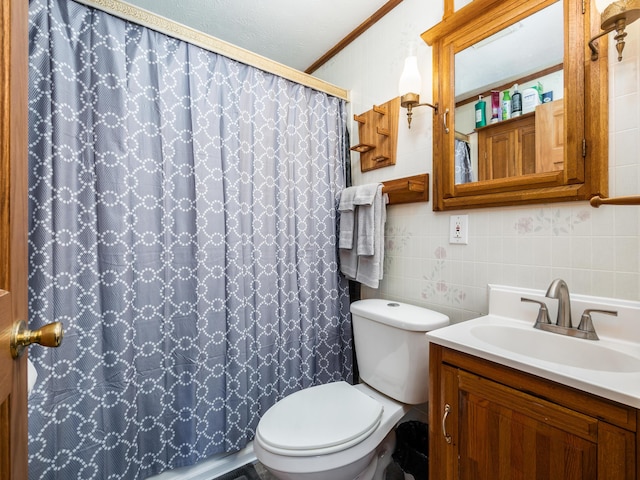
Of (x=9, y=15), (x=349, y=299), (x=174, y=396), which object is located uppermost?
(x=9, y=15)

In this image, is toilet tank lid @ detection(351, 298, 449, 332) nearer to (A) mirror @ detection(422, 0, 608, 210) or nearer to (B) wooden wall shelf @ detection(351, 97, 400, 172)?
(A) mirror @ detection(422, 0, 608, 210)

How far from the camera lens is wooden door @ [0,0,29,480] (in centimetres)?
44

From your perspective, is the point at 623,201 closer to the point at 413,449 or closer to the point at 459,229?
the point at 459,229

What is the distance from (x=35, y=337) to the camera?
483 mm

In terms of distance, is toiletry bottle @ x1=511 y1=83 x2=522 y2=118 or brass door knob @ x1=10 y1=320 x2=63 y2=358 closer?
brass door knob @ x1=10 y1=320 x2=63 y2=358

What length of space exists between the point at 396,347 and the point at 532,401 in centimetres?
Result: 55

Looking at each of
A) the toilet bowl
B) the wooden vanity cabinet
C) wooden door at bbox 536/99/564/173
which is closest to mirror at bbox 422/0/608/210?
wooden door at bbox 536/99/564/173

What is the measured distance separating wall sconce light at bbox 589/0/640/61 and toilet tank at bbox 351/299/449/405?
1016 millimetres

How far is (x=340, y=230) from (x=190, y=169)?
82 cm

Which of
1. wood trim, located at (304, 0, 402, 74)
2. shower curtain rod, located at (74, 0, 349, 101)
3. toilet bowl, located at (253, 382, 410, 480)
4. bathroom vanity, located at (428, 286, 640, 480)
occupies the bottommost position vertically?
toilet bowl, located at (253, 382, 410, 480)

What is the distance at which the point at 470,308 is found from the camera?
1.29 m

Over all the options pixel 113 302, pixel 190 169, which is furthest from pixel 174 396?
pixel 190 169

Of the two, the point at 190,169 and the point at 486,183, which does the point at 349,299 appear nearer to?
the point at 486,183

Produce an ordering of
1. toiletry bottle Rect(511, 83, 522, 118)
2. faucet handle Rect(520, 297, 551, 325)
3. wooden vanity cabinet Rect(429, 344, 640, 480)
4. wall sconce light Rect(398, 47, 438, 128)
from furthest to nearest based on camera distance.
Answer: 1. wall sconce light Rect(398, 47, 438, 128)
2. toiletry bottle Rect(511, 83, 522, 118)
3. faucet handle Rect(520, 297, 551, 325)
4. wooden vanity cabinet Rect(429, 344, 640, 480)
